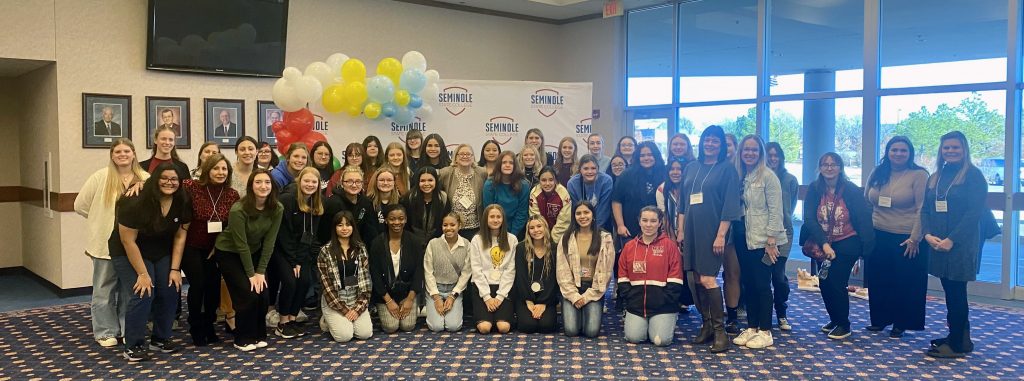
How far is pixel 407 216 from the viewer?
17.2 feet

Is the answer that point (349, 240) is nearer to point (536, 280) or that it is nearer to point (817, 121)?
point (536, 280)

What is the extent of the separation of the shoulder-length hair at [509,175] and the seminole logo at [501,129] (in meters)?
2.10

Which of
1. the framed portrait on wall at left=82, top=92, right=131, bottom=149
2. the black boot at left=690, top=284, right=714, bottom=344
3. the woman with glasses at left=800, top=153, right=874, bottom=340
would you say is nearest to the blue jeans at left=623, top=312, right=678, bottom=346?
the black boot at left=690, top=284, right=714, bottom=344

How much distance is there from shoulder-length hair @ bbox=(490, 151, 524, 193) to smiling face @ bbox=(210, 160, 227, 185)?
180 cm

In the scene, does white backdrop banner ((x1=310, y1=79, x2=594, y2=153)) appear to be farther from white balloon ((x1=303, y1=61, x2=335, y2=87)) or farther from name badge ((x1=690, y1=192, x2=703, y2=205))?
name badge ((x1=690, y1=192, x2=703, y2=205))

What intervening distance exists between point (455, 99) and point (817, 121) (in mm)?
3615

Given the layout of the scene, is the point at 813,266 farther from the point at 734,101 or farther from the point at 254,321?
the point at 254,321

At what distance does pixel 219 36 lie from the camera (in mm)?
6789

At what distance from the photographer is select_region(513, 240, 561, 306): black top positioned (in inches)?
194

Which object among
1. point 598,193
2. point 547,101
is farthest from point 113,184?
point 547,101

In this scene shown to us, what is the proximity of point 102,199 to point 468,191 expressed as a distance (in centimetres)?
231

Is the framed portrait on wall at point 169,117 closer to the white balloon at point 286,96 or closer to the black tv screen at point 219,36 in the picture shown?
the black tv screen at point 219,36

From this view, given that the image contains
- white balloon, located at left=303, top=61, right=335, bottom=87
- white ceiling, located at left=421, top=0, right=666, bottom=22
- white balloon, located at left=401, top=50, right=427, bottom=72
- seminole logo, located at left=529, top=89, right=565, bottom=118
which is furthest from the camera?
white ceiling, located at left=421, top=0, right=666, bottom=22

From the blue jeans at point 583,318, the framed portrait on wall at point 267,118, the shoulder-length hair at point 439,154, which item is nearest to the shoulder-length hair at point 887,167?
the blue jeans at point 583,318
